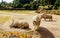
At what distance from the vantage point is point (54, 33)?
53.0 feet

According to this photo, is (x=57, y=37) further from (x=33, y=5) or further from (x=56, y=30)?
(x=33, y=5)

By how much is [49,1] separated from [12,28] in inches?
1282

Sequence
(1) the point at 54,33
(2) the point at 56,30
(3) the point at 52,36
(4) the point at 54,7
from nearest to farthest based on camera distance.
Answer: (3) the point at 52,36 → (1) the point at 54,33 → (2) the point at 56,30 → (4) the point at 54,7

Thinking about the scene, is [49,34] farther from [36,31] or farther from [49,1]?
[49,1]

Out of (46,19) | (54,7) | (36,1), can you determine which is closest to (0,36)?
(46,19)

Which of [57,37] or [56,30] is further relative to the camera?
[56,30]

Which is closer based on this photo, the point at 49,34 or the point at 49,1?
the point at 49,34

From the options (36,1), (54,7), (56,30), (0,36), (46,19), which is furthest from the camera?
(36,1)

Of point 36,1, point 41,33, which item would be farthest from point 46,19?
point 36,1

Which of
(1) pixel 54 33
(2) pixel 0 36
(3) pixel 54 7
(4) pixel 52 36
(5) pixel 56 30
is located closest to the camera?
(2) pixel 0 36

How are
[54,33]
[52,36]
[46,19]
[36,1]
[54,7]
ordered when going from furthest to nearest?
[36,1] → [54,7] → [46,19] → [54,33] → [52,36]

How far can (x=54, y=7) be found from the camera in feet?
143

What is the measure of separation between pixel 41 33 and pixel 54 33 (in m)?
1.18

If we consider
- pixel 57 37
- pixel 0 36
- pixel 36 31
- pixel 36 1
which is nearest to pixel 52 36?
pixel 57 37
